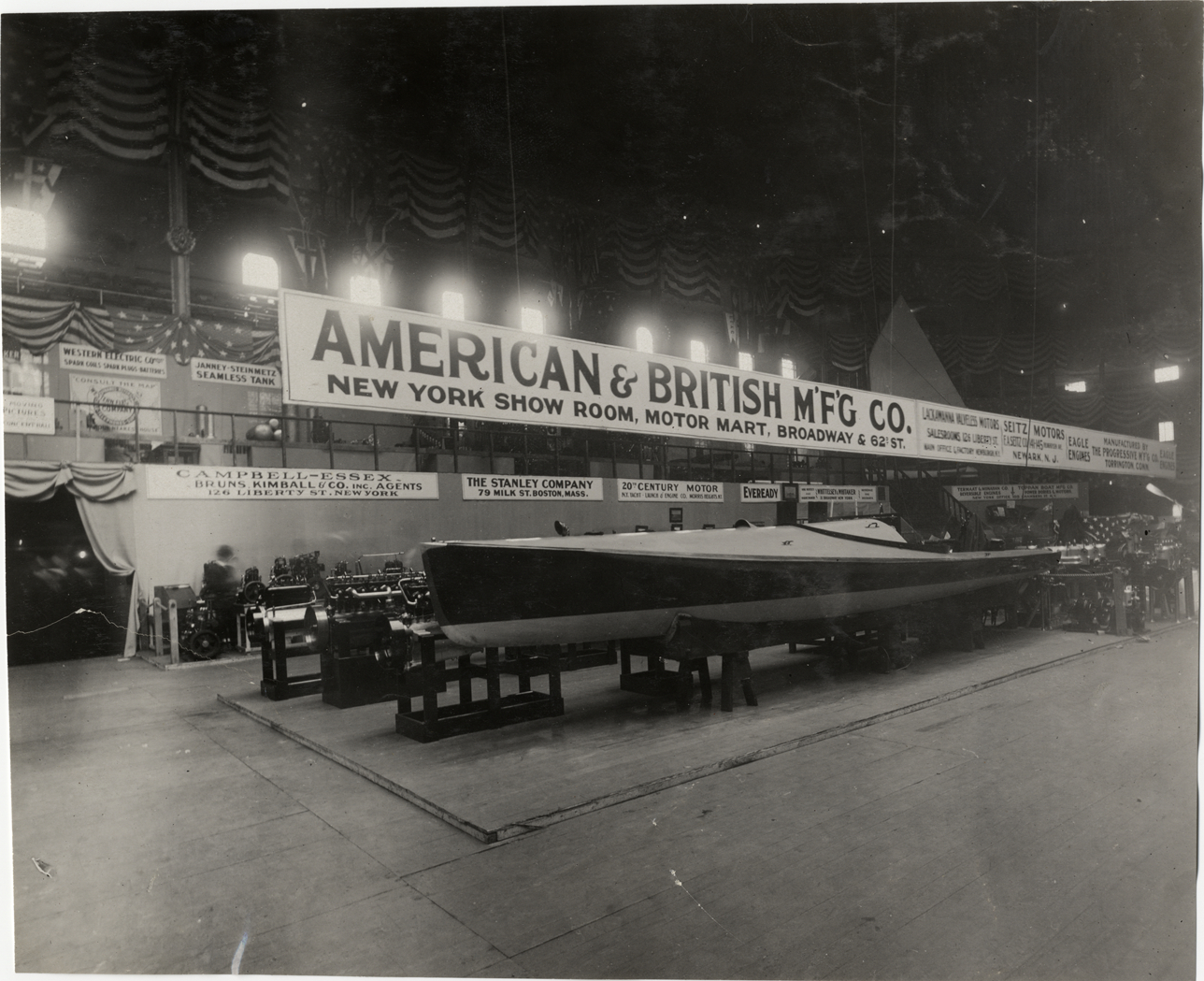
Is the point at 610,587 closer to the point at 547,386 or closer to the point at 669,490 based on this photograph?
the point at 547,386

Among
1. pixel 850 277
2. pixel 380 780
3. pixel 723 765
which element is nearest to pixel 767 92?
pixel 723 765

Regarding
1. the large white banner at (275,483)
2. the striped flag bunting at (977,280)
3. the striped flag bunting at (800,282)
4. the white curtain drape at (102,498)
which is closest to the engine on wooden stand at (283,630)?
the large white banner at (275,483)

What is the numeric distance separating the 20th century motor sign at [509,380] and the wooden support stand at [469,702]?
1.67 m

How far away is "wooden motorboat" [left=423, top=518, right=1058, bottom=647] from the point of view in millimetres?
4762

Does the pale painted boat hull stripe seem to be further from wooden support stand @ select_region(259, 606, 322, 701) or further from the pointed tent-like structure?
the pointed tent-like structure

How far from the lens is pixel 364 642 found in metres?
6.18

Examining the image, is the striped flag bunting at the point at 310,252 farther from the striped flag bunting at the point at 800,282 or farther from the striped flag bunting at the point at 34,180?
the striped flag bunting at the point at 800,282

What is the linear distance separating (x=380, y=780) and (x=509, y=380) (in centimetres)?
243

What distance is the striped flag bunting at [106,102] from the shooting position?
3.46m

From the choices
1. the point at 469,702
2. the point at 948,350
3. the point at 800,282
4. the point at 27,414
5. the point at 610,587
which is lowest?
the point at 469,702

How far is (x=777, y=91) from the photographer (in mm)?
4242

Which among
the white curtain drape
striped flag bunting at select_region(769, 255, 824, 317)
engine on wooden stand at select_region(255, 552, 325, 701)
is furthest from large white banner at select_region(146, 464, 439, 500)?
striped flag bunting at select_region(769, 255, 824, 317)

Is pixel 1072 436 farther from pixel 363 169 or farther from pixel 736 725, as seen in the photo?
pixel 363 169

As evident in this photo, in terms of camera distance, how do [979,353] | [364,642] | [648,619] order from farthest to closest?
[979,353]
[364,642]
[648,619]
